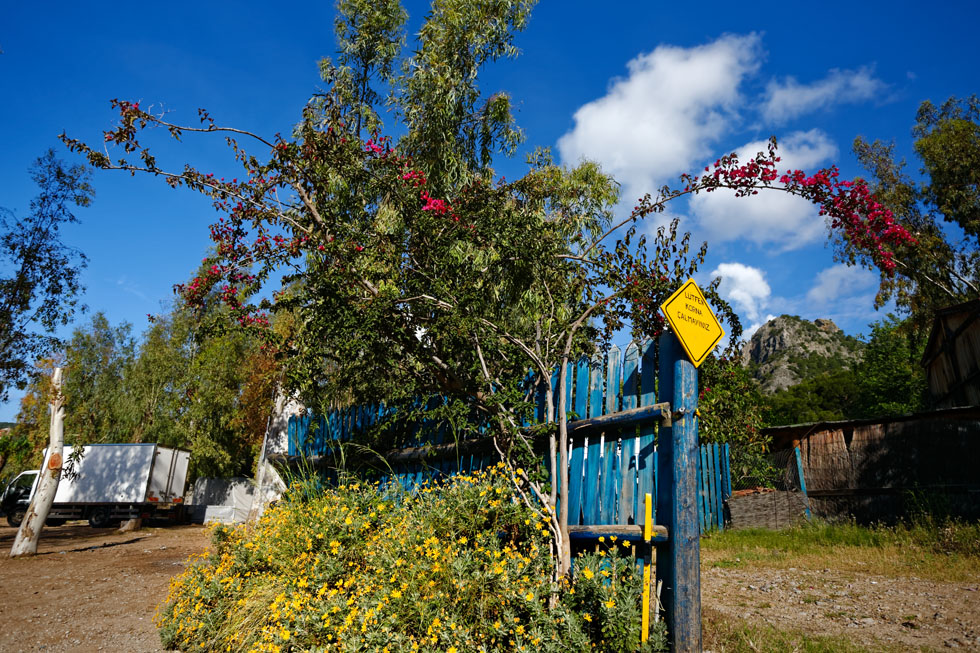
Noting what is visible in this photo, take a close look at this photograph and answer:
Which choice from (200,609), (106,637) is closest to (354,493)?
(200,609)

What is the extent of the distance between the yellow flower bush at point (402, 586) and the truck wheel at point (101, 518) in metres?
17.0

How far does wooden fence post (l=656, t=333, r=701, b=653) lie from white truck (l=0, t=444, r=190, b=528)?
742 inches

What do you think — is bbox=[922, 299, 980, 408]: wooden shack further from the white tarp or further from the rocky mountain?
the rocky mountain

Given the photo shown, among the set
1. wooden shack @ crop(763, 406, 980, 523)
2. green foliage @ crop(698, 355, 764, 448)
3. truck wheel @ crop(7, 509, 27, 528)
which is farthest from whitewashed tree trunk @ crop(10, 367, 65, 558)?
wooden shack @ crop(763, 406, 980, 523)

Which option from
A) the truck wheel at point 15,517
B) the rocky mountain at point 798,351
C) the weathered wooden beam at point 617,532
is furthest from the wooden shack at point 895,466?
the rocky mountain at point 798,351

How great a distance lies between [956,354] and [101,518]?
25.6 metres

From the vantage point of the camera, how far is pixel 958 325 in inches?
509

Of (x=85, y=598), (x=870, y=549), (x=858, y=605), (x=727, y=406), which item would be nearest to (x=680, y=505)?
(x=727, y=406)

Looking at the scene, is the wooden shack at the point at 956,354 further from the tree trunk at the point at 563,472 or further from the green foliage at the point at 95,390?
the green foliage at the point at 95,390

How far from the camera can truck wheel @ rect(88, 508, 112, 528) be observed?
18.1m

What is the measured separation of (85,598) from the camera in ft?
18.9

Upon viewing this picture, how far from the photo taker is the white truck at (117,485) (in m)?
17.6

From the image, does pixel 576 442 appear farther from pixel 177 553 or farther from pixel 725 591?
pixel 177 553

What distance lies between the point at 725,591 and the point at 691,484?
90.0 inches
